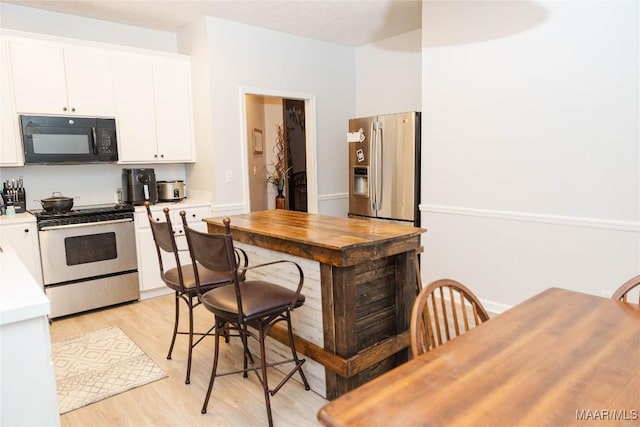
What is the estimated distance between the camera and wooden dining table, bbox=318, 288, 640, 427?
900mm

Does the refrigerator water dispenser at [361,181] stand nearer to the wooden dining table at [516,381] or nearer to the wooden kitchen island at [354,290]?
the wooden kitchen island at [354,290]

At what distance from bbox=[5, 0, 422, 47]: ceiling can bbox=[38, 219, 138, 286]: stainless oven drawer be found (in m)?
1.93

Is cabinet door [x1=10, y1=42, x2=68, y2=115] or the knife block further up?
cabinet door [x1=10, y1=42, x2=68, y2=115]

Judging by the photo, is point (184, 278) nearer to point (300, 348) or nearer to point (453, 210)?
point (300, 348)

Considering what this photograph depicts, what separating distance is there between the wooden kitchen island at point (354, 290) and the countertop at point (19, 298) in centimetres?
116

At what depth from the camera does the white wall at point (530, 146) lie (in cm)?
272

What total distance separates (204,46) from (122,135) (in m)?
1.17

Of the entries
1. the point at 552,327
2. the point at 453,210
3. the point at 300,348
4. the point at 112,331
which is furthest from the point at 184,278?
the point at 453,210

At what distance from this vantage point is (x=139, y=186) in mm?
4117

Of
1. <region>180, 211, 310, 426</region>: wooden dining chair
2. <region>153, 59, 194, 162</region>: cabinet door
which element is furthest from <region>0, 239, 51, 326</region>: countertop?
<region>153, 59, 194, 162</region>: cabinet door

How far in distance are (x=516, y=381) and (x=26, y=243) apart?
3.73 meters

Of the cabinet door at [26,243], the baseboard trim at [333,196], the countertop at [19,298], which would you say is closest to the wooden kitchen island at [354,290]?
the countertop at [19,298]

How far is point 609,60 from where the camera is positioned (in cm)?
270

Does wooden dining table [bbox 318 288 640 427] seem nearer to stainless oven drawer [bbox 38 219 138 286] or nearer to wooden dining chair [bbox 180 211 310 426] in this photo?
wooden dining chair [bbox 180 211 310 426]
